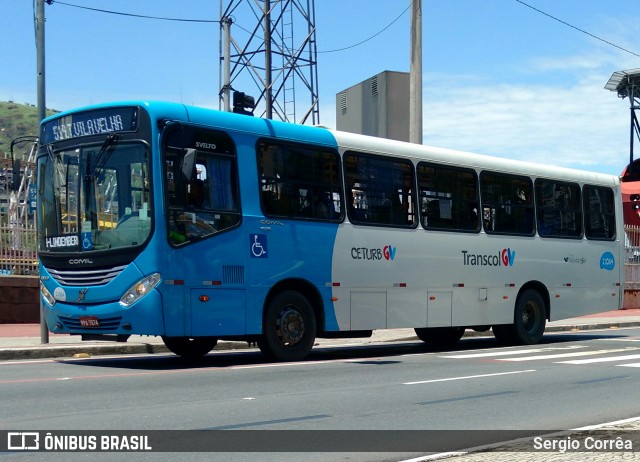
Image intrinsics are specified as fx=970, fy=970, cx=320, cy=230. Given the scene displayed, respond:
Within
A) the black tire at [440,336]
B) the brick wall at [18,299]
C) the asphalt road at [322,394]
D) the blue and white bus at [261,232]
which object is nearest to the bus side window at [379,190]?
the blue and white bus at [261,232]

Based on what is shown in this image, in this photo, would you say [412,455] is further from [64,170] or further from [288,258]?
[64,170]

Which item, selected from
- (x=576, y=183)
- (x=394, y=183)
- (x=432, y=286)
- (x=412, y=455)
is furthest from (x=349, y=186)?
(x=412, y=455)

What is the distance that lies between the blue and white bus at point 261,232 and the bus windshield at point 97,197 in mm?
23

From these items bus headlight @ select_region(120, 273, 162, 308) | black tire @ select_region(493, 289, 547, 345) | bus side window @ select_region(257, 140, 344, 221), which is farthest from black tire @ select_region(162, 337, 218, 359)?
black tire @ select_region(493, 289, 547, 345)

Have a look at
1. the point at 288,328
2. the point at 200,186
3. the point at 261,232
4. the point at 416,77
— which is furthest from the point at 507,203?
the point at 200,186

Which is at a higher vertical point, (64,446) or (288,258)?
(288,258)

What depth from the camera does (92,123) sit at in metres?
13.8

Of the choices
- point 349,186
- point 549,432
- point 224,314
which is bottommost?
point 549,432

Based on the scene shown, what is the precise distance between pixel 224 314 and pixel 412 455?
6.55 metres

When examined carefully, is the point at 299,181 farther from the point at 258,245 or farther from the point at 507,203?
the point at 507,203

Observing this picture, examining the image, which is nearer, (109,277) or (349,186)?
(109,277)

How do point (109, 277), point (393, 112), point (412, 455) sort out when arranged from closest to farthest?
point (412, 455) → point (109, 277) → point (393, 112)

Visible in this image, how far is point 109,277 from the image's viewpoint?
1330 centimetres

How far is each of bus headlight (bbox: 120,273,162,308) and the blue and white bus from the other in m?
0.02
